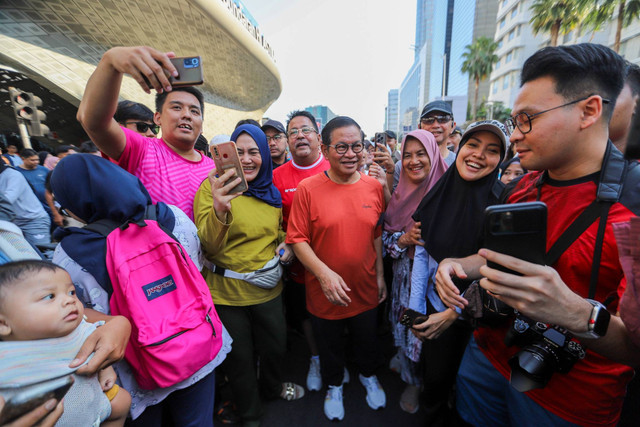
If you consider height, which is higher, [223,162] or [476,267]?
[223,162]

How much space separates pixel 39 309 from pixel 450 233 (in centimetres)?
210

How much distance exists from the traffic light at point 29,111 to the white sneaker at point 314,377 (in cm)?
771

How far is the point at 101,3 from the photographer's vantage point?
1235 cm

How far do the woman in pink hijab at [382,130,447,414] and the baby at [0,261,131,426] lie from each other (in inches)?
78.9

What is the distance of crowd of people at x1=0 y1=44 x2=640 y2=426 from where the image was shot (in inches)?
38.7

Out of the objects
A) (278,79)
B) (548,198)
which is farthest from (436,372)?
(278,79)

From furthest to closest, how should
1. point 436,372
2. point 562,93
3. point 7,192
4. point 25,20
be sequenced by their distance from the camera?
point 25,20 → point 7,192 → point 436,372 → point 562,93

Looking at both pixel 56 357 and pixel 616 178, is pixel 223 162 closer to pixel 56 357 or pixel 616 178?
pixel 56 357

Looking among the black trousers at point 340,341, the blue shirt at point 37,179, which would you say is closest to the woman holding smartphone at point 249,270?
the black trousers at point 340,341

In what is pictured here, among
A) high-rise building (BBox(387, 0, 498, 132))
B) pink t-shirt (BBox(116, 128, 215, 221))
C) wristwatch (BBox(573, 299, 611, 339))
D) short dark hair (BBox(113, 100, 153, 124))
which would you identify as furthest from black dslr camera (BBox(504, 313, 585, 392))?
high-rise building (BBox(387, 0, 498, 132))

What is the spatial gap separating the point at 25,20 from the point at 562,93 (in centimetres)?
1906

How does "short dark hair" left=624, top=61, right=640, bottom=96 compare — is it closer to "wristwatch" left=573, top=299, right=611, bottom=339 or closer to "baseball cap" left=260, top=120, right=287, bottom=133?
"wristwatch" left=573, top=299, right=611, bottom=339

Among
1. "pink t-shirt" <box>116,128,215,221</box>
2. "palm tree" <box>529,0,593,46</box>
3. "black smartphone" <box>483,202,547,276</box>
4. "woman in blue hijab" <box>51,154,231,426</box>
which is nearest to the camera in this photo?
"black smartphone" <box>483,202,547,276</box>

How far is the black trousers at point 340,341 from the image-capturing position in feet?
7.62
